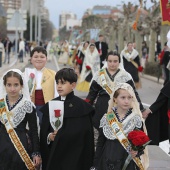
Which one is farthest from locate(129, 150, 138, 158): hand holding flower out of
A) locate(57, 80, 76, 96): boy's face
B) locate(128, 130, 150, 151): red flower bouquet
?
locate(57, 80, 76, 96): boy's face

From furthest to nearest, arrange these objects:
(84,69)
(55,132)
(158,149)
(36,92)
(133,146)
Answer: (84,69), (158,149), (36,92), (55,132), (133,146)

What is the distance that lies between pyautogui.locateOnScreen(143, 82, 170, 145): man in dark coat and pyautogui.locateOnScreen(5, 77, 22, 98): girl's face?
5.28ft

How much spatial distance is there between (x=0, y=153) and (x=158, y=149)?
13.9 ft

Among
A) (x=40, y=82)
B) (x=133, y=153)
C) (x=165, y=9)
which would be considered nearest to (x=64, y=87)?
(x=133, y=153)

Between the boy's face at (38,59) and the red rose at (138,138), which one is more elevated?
the boy's face at (38,59)

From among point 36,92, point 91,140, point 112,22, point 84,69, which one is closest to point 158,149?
point 36,92

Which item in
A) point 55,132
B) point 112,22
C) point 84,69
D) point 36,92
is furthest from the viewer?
point 112,22

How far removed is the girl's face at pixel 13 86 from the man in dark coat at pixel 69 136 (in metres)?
0.31

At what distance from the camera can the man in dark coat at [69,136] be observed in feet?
15.8

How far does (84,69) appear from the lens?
15625mm

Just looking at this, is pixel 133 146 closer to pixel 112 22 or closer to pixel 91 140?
pixel 91 140

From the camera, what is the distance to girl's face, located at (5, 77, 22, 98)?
486cm

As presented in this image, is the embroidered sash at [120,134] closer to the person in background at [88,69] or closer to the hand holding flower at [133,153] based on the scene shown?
the hand holding flower at [133,153]

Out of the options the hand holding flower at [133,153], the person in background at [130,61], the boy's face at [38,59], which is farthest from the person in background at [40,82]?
the person in background at [130,61]
